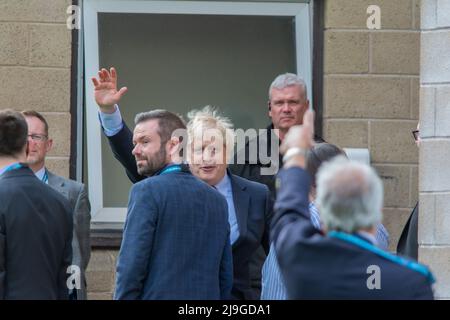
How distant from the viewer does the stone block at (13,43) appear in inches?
312

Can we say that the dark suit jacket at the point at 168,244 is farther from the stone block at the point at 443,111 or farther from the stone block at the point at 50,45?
the stone block at the point at 50,45

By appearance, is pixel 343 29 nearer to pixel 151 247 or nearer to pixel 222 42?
pixel 222 42

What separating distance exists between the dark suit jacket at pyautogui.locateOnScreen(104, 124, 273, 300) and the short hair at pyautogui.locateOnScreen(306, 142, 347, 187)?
3.09ft

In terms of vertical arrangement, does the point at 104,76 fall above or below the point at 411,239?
above

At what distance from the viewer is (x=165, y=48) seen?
27.4 ft

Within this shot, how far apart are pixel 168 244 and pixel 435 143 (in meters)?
2.21

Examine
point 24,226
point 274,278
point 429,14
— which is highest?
point 429,14

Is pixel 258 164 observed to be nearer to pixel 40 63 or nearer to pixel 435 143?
pixel 435 143

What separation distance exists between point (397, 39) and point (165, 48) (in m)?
1.72

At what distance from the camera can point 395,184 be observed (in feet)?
26.3

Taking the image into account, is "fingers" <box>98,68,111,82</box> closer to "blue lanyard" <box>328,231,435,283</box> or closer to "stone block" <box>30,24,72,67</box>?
"stone block" <box>30,24,72,67</box>

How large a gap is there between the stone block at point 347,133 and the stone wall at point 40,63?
1875mm

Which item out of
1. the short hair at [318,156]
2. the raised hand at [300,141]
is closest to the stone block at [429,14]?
the short hair at [318,156]

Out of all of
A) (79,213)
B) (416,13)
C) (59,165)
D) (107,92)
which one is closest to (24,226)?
(107,92)
